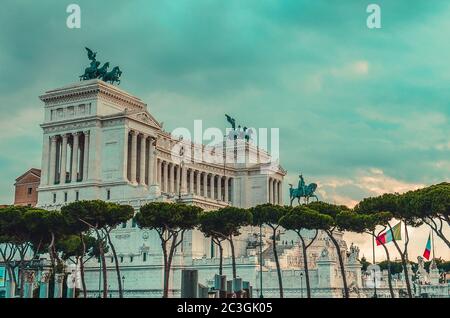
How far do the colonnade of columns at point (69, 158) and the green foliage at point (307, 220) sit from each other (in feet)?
155

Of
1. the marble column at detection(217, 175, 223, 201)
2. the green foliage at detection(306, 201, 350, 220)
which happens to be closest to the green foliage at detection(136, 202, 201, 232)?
the green foliage at detection(306, 201, 350, 220)

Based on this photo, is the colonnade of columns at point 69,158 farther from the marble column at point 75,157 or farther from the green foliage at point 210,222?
the green foliage at point 210,222

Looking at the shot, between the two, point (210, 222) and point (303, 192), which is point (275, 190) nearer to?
point (303, 192)

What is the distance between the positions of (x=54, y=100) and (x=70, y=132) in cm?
713

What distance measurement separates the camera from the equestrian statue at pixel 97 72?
4875 inches

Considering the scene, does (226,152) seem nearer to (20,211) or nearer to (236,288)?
(20,211)

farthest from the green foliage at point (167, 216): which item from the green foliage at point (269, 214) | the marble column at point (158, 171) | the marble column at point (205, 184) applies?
the marble column at point (205, 184)

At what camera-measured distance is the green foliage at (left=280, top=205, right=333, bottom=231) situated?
279ft

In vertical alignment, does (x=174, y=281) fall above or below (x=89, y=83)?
below

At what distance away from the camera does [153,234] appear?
327 ft

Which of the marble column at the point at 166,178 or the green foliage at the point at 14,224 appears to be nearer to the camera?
the green foliage at the point at 14,224

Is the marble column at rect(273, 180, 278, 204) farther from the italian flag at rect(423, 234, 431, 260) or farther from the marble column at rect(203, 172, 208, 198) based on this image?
the italian flag at rect(423, 234, 431, 260)

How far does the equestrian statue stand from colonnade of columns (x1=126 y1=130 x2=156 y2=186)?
11.9 metres
